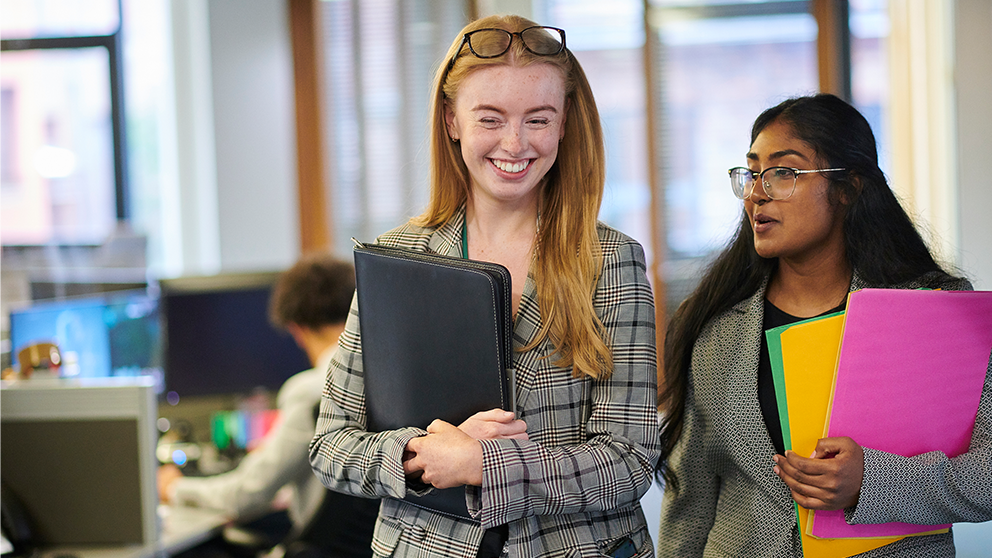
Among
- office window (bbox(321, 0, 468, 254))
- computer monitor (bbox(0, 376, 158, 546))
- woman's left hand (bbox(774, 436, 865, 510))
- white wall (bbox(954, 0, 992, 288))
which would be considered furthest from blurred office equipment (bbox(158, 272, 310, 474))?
white wall (bbox(954, 0, 992, 288))

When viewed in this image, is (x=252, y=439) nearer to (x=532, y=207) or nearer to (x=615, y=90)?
(x=532, y=207)

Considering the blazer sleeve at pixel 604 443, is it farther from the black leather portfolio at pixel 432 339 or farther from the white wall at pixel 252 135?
the white wall at pixel 252 135

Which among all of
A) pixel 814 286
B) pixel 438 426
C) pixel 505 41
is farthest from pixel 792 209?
pixel 438 426

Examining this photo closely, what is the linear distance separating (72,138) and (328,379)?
3917mm

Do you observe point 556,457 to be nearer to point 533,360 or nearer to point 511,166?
point 533,360

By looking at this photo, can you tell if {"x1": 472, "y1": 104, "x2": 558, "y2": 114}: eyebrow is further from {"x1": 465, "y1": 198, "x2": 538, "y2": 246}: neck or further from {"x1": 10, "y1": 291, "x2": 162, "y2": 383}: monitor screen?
{"x1": 10, "y1": 291, "x2": 162, "y2": 383}: monitor screen

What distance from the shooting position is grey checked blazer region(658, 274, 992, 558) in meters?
1.14

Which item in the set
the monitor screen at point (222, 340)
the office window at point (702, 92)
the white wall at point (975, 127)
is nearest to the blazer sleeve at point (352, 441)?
the monitor screen at point (222, 340)

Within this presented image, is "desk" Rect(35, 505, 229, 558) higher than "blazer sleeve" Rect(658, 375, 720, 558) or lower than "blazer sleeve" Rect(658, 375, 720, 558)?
lower

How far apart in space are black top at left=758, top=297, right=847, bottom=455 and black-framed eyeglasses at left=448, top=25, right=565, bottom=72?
1.79 ft

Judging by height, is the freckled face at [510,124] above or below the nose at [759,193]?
above

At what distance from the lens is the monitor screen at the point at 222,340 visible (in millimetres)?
2971

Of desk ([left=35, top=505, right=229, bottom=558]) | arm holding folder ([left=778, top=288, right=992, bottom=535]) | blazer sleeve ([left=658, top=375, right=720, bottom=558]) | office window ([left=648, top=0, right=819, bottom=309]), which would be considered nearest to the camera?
arm holding folder ([left=778, top=288, right=992, bottom=535])

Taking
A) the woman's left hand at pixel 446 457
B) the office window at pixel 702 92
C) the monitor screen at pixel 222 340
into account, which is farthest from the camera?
the office window at pixel 702 92
